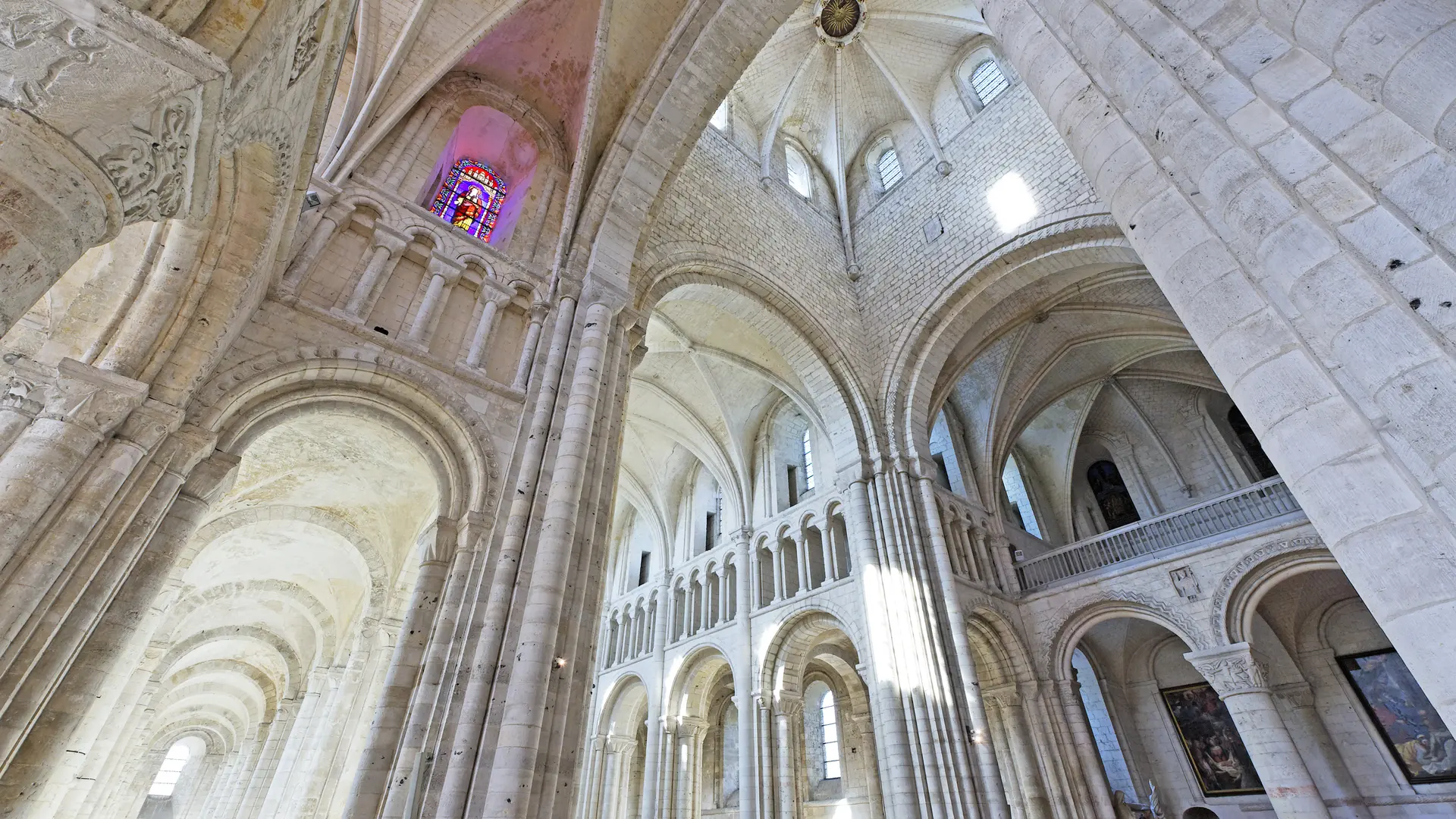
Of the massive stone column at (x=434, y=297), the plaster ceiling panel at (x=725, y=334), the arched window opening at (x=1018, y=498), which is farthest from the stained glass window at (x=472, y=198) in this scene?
the arched window opening at (x=1018, y=498)

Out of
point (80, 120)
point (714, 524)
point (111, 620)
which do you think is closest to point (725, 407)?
point (714, 524)

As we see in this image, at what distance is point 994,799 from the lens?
28.1ft

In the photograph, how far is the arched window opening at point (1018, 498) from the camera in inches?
634

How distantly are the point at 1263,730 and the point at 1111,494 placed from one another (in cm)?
891

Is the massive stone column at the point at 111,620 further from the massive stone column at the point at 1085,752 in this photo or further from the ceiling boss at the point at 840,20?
the ceiling boss at the point at 840,20

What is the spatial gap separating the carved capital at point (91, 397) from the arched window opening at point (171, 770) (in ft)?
72.4

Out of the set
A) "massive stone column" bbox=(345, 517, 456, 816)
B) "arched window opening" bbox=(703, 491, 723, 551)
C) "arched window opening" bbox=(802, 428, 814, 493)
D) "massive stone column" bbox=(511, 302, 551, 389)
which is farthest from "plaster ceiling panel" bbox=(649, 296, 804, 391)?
"massive stone column" bbox=(345, 517, 456, 816)

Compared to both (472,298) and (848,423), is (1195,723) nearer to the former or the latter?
(848,423)

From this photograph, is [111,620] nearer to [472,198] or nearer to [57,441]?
[57,441]

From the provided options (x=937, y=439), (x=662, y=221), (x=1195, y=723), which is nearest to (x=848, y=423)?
(x=937, y=439)

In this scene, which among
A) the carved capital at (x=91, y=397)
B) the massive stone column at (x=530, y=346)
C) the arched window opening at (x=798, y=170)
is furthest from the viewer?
the arched window opening at (x=798, y=170)

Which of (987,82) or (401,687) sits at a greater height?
(987,82)

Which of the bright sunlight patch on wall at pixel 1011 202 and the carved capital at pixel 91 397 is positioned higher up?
the bright sunlight patch on wall at pixel 1011 202

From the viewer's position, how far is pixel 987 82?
47.6ft
